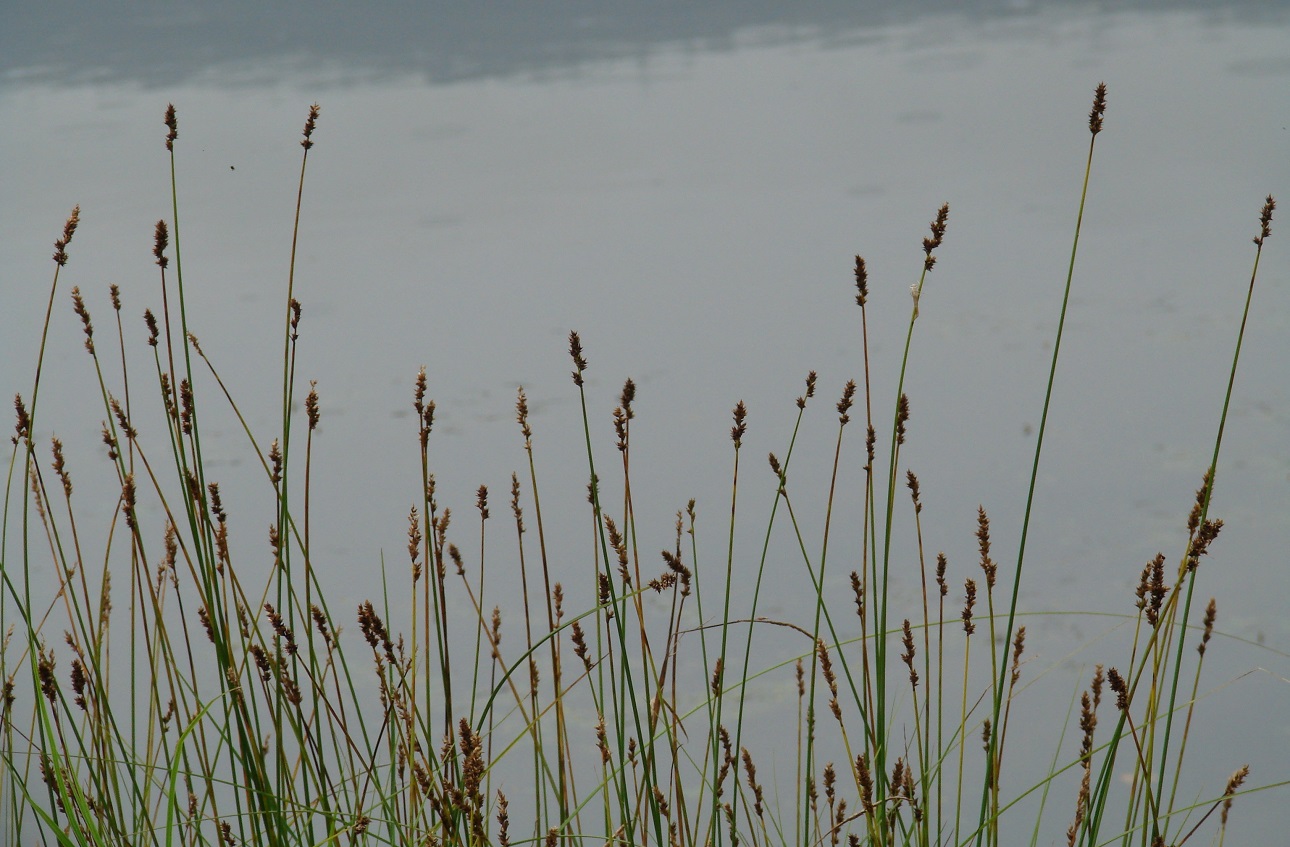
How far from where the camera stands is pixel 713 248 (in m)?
3.98

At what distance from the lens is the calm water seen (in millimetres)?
2627

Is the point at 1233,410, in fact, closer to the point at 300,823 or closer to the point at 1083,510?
the point at 1083,510

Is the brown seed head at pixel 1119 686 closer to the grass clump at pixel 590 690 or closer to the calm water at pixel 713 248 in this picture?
the grass clump at pixel 590 690

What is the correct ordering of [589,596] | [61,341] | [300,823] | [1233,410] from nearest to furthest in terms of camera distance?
[300,823] < [589,596] < [1233,410] < [61,341]

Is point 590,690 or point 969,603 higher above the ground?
point 969,603

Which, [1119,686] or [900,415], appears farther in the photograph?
[900,415]

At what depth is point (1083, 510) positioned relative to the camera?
2533 mm

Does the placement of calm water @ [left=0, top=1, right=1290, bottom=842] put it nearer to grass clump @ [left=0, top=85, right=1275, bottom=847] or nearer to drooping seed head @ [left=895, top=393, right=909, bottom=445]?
grass clump @ [left=0, top=85, right=1275, bottom=847]

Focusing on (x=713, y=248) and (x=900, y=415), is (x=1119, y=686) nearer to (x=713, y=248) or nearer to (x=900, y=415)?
(x=900, y=415)

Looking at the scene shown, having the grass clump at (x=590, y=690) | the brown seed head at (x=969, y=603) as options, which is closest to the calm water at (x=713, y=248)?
the grass clump at (x=590, y=690)

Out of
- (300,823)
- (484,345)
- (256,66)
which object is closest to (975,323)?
(484,345)

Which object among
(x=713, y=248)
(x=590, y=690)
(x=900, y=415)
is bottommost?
(x=590, y=690)

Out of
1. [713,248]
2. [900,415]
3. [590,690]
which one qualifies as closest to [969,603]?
[900,415]

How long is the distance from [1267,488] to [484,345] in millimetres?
2064
